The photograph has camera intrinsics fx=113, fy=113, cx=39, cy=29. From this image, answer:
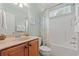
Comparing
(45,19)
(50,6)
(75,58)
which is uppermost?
(50,6)

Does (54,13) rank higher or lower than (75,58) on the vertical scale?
higher

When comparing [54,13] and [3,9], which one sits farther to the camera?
[54,13]

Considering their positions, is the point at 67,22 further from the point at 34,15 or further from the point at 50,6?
the point at 34,15

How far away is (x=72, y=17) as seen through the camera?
126 centimetres

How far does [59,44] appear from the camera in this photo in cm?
131

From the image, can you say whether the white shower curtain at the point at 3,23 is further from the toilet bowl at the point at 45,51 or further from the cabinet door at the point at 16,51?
the toilet bowl at the point at 45,51

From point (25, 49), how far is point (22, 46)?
67 mm

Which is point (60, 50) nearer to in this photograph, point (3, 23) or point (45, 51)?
point (45, 51)

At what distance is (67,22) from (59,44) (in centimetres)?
27

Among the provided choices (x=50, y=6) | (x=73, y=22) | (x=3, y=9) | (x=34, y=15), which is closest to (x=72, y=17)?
(x=73, y=22)

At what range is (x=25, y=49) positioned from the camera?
120 cm

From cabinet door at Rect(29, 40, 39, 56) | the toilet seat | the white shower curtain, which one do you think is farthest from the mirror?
the toilet seat

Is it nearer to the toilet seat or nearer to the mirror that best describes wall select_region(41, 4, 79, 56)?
the toilet seat

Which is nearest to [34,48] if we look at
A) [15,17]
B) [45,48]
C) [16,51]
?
[45,48]
